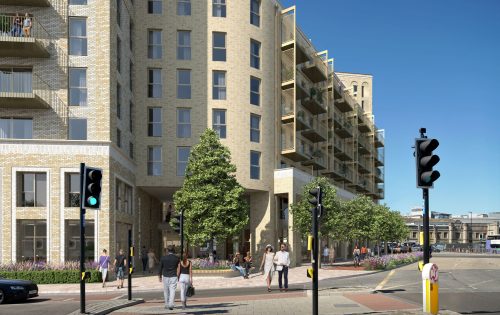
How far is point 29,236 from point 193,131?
15.3 metres

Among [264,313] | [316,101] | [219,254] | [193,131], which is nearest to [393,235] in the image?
[316,101]

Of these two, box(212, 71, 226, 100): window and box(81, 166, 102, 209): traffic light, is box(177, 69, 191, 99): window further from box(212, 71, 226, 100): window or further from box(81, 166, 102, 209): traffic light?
box(81, 166, 102, 209): traffic light

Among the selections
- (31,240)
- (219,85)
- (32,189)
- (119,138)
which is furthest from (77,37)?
(219,85)

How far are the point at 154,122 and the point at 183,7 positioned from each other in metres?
9.21

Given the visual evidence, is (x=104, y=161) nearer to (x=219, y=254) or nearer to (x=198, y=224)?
(x=198, y=224)

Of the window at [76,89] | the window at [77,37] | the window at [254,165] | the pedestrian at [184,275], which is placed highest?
the window at [77,37]

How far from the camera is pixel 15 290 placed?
19125mm

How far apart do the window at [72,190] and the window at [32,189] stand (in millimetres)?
1233

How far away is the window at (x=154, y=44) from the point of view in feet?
143

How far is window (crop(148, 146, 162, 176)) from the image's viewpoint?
43.3 metres

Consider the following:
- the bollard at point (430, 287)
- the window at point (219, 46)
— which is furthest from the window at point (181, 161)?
the bollard at point (430, 287)

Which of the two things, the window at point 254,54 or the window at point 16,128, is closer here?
the window at point 16,128

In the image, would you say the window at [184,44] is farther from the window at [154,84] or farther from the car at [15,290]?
the car at [15,290]

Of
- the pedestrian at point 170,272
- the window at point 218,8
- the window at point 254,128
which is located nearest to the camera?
the pedestrian at point 170,272
